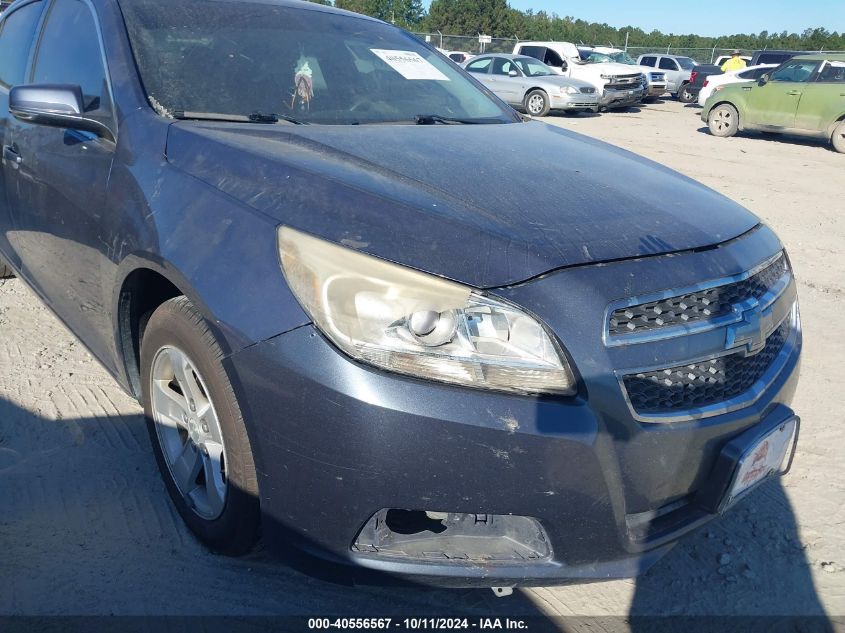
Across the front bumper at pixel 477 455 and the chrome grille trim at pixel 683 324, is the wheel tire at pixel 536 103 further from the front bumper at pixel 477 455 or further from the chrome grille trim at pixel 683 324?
the front bumper at pixel 477 455

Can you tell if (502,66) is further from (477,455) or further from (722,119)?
(477,455)

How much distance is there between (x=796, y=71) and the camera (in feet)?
46.1

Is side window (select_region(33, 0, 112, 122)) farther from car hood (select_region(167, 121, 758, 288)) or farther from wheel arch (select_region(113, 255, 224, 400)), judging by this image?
wheel arch (select_region(113, 255, 224, 400))

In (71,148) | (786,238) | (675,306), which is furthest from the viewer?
(786,238)

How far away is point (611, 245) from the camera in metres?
1.91

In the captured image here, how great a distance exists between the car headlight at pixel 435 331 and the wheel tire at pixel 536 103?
16.9m

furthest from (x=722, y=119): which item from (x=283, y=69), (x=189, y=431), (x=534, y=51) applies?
(x=189, y=431)

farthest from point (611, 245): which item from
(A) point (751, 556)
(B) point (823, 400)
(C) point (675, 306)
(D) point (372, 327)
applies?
(B) point (823, 400)

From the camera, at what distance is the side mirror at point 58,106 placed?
8.44ft

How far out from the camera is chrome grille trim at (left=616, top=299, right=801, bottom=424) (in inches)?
68.6

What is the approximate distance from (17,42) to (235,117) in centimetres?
194

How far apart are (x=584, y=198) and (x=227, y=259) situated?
1.09 m

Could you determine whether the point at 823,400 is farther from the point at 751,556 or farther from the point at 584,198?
the point at 584,198

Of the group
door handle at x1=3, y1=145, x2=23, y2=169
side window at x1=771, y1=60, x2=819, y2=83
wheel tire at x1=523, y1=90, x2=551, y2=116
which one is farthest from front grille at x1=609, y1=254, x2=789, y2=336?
wheel tire at x1=523, y1=90, x2=551, y2=116
